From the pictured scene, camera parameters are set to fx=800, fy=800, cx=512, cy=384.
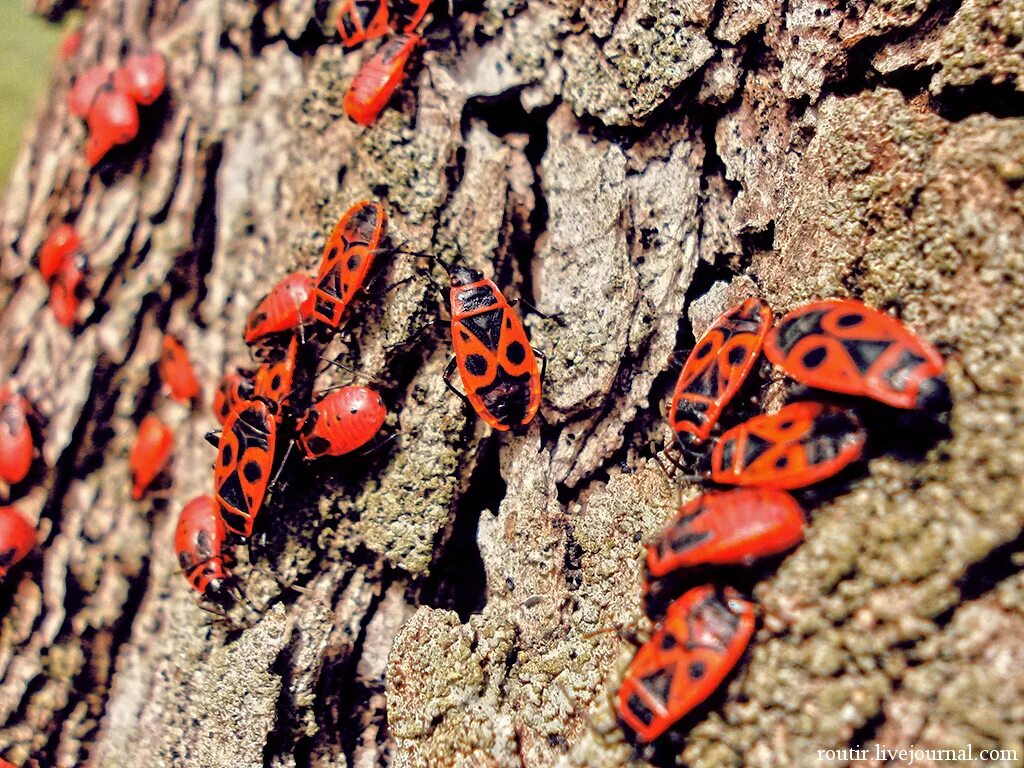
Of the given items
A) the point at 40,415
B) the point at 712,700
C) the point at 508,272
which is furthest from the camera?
the point at 40,415

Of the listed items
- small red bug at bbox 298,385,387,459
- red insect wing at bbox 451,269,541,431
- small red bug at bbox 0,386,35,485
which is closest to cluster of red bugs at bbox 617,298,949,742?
red insect wing at bbox 451,269,541,431

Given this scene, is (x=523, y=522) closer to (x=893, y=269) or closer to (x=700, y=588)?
(x=700, y=588)

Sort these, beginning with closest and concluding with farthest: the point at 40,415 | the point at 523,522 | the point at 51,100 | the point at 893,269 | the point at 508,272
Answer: the point at 893,269, the point at 523,522, the point at 508,272, the point at 40,415, the point at 51,100

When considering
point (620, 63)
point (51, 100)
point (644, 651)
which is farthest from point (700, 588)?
point (51, 100)

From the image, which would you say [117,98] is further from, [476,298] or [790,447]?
[790,447]

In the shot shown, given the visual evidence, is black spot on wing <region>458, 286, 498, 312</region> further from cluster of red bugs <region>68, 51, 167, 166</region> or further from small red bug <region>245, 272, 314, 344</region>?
cluster of red bugs <region>68, 51, 167, 166</region>

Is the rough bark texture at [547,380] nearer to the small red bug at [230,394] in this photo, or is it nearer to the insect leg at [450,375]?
the insect leg at [450,375]

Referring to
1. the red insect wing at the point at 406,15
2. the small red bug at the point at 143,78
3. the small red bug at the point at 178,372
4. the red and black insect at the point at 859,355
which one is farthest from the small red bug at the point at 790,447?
the small red bug at the point at 143,78
